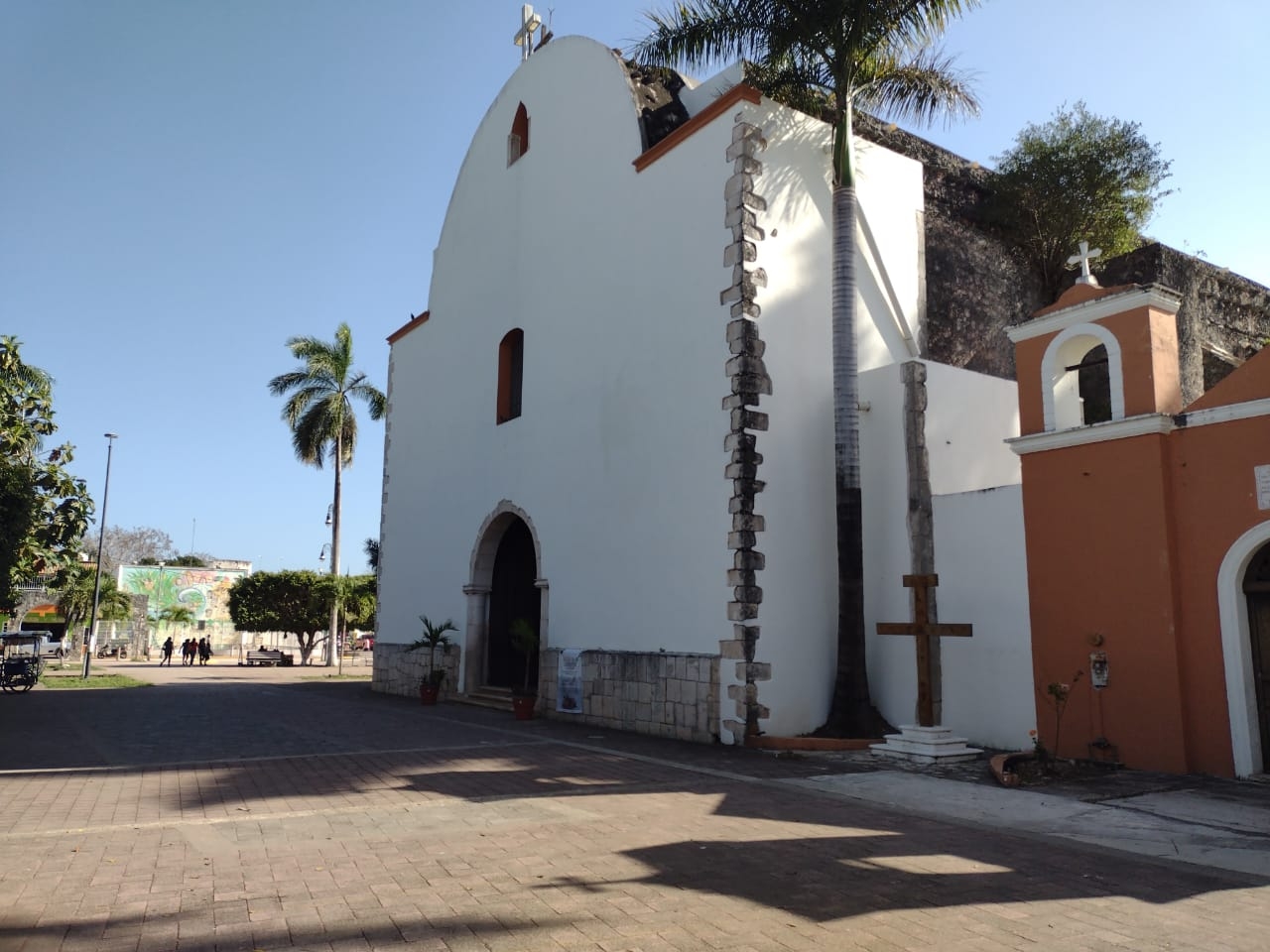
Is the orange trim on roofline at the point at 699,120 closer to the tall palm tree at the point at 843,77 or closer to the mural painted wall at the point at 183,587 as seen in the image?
the tall palm tree at the point at 843,77

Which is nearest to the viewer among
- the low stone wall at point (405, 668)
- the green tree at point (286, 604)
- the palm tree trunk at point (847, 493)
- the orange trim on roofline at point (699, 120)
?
the palm tree trunk at point (847, 493)

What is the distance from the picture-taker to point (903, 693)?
11305mm

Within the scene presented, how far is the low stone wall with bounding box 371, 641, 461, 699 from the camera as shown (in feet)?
57.1

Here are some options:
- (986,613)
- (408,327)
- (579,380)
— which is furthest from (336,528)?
(986,613)

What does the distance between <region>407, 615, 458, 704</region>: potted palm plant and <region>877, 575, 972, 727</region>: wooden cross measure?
9690 mm

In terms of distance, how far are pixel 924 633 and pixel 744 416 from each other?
3.34 metres

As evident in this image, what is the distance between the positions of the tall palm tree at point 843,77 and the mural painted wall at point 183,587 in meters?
49.3

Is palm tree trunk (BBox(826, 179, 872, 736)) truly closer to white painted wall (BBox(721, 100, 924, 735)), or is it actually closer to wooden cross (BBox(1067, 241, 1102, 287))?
white painted wall (BBox(721, 100, 924, 735))

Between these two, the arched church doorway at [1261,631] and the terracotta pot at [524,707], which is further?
the terracotta pot at [524,707]

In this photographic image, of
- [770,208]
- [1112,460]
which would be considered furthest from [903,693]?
[770,208]

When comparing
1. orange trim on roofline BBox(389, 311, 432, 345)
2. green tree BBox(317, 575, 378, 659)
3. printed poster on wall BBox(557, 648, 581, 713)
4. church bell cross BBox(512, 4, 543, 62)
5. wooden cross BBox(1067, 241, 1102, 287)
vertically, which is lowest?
printed poster on wall BBox(557, 648, 581, 713)

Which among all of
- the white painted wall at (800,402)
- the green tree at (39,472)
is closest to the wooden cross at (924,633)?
the white painted wall at (800,402)

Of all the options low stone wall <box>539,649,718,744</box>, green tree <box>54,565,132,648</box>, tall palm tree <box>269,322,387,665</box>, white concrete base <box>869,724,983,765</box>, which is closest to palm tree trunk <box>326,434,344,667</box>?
tall palm tree <box>269,322,387,665</box>

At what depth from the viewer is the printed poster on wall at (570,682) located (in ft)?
44.3
